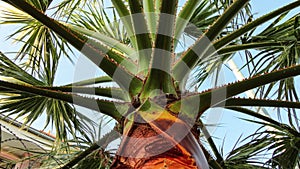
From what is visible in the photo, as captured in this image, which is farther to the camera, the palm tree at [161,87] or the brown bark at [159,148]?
the palm tree at [161,87]

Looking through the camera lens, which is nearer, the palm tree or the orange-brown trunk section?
the orange-brown trunk section

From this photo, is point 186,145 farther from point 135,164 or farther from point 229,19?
point 229,19

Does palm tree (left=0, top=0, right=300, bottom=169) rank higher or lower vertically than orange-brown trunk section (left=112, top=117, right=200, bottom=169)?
higher

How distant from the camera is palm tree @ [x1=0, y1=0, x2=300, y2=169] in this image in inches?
54.7

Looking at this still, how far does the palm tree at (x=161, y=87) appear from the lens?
4.56 feet

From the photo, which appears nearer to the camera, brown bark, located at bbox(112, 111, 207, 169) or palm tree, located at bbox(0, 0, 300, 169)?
brown bark, located at bbox(112, 111, 207, 169)

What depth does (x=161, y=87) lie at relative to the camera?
60.6 inches

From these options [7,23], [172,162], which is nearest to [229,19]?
[172,162]

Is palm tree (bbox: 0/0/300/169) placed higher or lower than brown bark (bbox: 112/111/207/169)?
higher

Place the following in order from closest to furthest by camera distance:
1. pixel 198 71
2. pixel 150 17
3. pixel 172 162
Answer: pixel 172 162, pixel 150 17, pixel 198 71

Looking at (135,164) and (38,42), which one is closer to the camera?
(135,164)

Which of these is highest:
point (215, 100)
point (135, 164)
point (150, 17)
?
point (150, 17)

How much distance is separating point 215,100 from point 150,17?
0.81 meters

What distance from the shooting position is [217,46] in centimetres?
196
